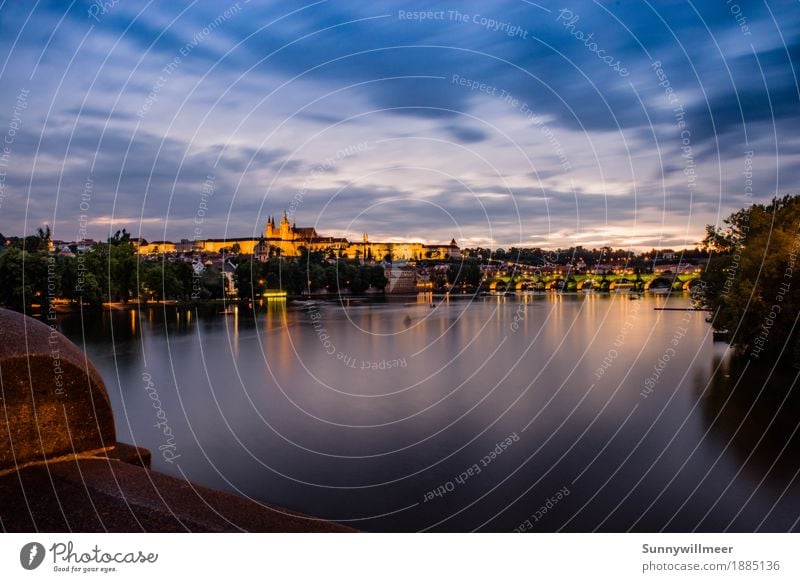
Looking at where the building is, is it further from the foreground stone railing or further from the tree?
the foreground stone railing

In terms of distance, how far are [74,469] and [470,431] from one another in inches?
380

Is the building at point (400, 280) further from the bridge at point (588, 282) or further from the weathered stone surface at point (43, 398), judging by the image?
the weathered stone surface at point (43, 398)

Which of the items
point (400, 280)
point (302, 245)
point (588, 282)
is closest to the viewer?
point (400, 280)

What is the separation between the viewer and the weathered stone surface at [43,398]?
15.0ft

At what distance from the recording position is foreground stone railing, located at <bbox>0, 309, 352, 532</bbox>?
12.9 ft

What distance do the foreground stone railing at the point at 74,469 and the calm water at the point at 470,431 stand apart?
411 centimetres

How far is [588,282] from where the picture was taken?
94.1 meters

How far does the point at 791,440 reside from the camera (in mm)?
11914
